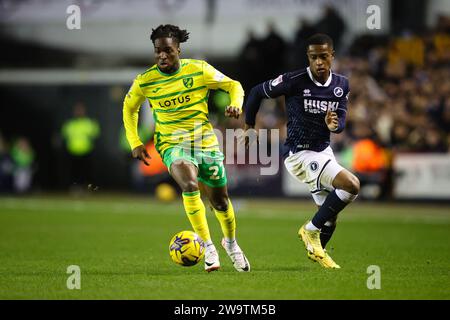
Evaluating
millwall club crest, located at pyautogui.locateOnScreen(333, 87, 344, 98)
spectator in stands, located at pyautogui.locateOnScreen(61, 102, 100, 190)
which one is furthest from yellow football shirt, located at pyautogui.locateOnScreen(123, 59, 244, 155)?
spectator in stands, located at pyautogui.locateOnScreen(61, 102, 100, 190)

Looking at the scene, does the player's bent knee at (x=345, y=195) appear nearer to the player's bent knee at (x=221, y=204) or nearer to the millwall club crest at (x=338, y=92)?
the millwall club crest at (x=338, y=92)

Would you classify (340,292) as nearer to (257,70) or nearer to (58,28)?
(257,70)

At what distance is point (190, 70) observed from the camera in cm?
937

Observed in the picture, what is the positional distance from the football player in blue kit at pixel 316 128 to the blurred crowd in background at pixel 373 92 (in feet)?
34.1

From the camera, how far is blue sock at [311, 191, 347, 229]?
935cm

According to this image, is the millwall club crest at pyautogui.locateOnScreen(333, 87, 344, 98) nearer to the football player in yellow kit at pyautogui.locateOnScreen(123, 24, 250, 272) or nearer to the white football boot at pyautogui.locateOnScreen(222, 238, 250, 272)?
the football player in yellow kit at pyautogui.locateOnScreen(123, 24, 250, 272)

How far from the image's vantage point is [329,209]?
9.40 meters

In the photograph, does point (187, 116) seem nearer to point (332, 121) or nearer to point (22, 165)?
point (332, 121)

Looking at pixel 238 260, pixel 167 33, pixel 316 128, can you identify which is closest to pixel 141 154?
pixel 167 33

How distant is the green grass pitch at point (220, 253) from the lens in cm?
770

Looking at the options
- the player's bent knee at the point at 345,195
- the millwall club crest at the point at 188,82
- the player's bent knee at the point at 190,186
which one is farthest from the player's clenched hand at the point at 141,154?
the player's bent knee at the point at 345,195

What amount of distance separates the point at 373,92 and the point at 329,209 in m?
12.8

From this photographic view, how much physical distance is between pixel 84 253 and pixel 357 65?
12544 mm

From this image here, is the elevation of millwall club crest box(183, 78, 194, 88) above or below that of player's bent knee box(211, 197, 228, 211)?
above
